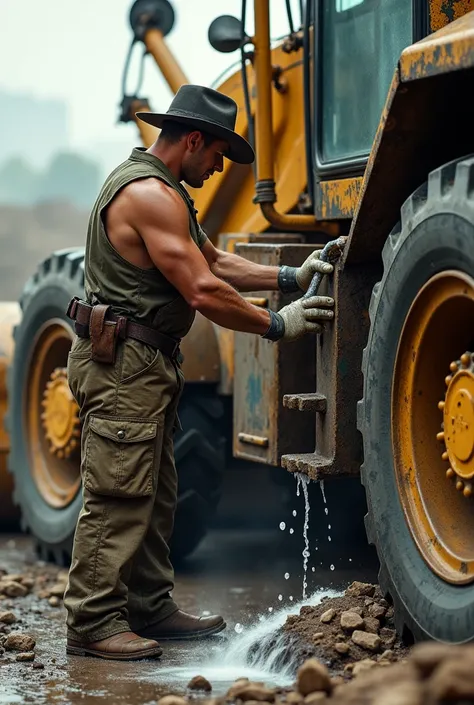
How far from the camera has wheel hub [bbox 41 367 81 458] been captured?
18.6ft

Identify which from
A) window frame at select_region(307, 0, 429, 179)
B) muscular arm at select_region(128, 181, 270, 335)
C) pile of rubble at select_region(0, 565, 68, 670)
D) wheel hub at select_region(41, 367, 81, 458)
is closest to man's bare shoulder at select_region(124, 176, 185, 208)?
muscular arm at select_region(128, 181, 270, 335)

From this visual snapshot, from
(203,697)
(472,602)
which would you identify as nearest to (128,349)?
(203,697)

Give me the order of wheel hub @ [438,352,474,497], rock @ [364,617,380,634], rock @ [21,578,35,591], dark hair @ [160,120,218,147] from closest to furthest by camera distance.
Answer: wheel hub @ [438,352,474,497] < rock @ [364,617,380,634] < dark hair @ [160,120,218,147] < rock @ [21,578,35,591]

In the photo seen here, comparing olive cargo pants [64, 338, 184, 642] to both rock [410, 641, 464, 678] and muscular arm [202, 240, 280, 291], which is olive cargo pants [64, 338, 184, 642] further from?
rock [410, 641, 464, 678]

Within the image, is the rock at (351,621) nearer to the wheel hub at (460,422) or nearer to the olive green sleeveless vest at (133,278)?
the wheel hub at (460,422)

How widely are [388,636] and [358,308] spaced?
101cm

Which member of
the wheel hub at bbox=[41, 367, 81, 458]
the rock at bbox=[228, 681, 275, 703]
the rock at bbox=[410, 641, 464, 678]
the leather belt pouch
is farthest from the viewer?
the wheel hub at bbox=[41, 367, 81, 458]

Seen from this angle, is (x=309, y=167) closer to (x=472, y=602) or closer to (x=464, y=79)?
(x=464, y=79)

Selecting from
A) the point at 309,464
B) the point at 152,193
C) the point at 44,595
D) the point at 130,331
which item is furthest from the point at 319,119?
the point at 44,595

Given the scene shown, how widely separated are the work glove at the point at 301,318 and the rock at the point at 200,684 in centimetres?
111

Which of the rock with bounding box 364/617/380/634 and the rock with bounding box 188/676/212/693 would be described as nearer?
the rock with bounding box 188/676/212/693

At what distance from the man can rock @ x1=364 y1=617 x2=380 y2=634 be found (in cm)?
73

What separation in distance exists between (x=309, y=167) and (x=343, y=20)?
53 centimetres

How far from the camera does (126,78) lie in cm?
623
